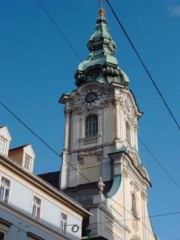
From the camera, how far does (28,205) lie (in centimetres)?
2303

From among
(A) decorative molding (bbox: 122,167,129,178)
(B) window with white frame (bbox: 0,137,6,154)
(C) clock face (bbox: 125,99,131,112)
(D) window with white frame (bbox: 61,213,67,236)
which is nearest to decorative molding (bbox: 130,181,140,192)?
(A) decorative molding (bbox: 122,167,129,178)

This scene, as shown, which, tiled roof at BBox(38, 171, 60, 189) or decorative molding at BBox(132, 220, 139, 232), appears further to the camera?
tiled roof at BBox(38, 171, 60, 189)

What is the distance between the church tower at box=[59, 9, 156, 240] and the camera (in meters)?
36.3

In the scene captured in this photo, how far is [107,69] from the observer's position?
4581 cm

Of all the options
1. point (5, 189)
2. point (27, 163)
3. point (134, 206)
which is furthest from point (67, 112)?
point (5, 189)

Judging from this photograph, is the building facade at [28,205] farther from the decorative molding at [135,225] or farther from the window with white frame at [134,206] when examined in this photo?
the window with white frame at [134,206]

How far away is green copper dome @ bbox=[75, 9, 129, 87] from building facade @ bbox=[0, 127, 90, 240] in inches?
789

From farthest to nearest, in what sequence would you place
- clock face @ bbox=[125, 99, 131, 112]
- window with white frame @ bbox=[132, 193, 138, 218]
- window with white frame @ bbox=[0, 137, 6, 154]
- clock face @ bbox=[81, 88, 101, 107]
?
clock face @ bbox=[125, 99, 131, 112]
clock face @ bbox=[81, 88, 101, 107]
window with white frame @ bbox=[132, 193, 138, 218]
window with white frame @ bbox=[0, 137, 6, 154]

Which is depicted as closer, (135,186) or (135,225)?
(135,225)

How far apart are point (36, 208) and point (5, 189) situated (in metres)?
2.48

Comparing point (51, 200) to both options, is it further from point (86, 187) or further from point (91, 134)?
point (91, 134)

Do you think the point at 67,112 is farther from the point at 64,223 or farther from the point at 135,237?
the point at 64,223

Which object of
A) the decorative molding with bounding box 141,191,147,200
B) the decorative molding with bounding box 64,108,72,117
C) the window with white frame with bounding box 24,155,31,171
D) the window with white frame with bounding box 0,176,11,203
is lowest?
the window with white frame with bounding box 0,176,11,203

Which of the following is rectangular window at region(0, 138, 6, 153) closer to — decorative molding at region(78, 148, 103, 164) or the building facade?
the building facade
